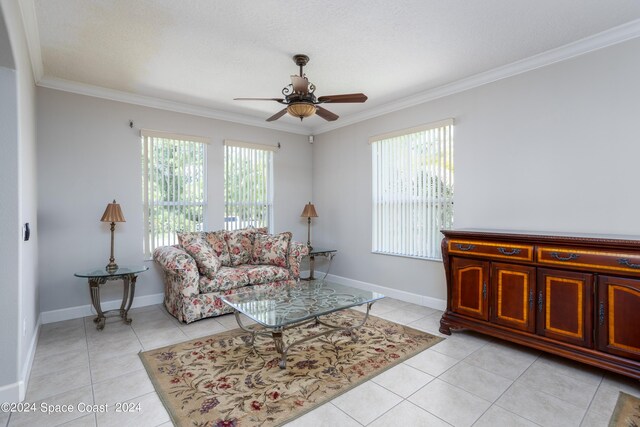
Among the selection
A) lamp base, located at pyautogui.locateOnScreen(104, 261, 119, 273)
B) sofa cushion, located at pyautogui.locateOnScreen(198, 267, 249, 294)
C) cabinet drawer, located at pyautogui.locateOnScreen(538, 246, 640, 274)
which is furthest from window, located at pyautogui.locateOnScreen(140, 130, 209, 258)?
cabinet drawer, located at pyautogui.locateOnScreen(538, 246, 640, 274)

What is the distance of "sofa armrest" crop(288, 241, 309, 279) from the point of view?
4.43 meters

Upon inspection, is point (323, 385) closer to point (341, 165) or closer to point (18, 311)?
point (18, 311)

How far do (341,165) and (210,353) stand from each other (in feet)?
11.5

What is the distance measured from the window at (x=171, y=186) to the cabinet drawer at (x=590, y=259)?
13.7 feet

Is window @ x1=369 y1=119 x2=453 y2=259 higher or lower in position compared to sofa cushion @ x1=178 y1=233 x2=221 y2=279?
higher

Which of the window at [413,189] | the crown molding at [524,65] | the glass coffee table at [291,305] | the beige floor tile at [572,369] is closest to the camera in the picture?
the beige floor tile at [572,369]

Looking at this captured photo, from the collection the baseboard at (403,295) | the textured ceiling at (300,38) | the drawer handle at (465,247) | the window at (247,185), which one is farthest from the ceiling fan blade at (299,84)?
the baseboard at (403,295)

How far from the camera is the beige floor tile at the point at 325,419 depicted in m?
1.88

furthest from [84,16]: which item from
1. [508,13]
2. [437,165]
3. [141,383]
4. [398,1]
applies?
[437,165]

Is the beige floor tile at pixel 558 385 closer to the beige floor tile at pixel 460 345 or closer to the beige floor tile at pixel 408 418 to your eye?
the beige floor tile at pixel 460 345

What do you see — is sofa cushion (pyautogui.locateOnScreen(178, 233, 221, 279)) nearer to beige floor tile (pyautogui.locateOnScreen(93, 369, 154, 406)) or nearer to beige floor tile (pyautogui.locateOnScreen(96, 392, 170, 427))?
beige floor tile (pyautogui.locateOnScreen(93, 369, 154, 406))

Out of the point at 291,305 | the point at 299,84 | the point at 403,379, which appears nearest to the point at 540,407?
the point at 403,379

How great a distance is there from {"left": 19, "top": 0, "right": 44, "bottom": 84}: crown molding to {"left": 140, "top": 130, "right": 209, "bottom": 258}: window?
45.9 inches

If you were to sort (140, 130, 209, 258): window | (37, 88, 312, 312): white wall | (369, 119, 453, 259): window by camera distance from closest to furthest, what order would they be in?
(37, 88, 312, 312): white wall < (369, 119, 453, 259): window < (140, 130, 209, 258): window
